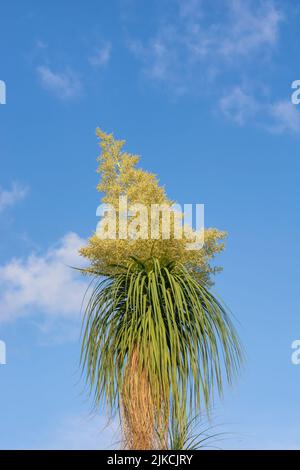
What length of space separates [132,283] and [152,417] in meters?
1.50

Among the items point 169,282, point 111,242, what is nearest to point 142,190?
point 111,242

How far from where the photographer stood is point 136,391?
8438 millimetres

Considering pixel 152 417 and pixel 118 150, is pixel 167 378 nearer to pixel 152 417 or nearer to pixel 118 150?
pixel 152 417

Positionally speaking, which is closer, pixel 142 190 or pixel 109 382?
pixel 109 382

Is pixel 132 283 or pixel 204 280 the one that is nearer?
pixel 132 283

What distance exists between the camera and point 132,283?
8.84 m

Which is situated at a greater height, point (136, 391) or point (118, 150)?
point (118, 150)

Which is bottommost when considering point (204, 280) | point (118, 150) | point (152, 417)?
point (152, 417)
